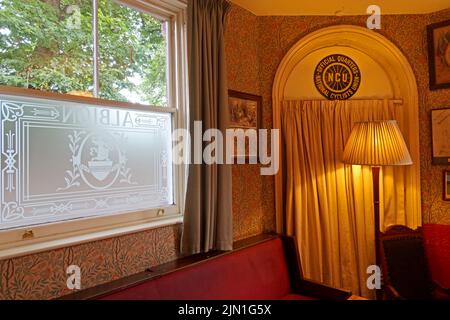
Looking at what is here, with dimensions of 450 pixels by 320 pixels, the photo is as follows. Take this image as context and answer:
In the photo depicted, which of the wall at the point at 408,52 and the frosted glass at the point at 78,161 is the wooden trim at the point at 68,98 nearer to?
the frosted glass at the point at 78,161

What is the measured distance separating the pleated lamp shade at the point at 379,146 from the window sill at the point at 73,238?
1311 millimetres

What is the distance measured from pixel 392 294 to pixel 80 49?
7.61ft

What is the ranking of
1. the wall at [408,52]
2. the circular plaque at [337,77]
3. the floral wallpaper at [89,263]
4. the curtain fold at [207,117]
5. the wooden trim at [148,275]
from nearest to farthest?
the floral wallpaper at [89,263], the wooden trim at [148,275], the curtain fold at [207,117], the wall at [408,52], the circular plaque at [337,77]

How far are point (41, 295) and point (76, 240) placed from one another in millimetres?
255

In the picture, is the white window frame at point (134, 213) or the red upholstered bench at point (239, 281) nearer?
the white window frame at point (134, 213)

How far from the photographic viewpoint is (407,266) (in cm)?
216

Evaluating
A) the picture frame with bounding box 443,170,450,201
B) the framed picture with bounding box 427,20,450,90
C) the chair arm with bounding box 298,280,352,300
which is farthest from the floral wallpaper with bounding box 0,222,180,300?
the framed picture with bounding box 427,20,450,90

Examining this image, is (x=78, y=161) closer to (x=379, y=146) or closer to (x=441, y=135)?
(x=379, y=146)

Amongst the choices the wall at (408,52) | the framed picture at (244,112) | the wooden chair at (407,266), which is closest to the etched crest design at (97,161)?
the framed picture at (244,112)

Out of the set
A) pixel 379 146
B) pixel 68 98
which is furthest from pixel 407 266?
pixel 68 98

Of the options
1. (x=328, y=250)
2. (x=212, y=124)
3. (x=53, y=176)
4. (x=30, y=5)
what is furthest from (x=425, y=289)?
(x=30, y=5)

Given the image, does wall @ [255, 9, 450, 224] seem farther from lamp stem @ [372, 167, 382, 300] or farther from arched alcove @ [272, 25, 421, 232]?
lamp stem @ [372, 167, 382, 300]

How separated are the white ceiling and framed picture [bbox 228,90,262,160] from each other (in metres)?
0.68

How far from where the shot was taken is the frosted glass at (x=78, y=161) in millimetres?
1329
